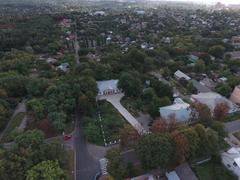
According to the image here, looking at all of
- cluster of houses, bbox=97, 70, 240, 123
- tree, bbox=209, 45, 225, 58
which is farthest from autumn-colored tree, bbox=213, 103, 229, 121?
Answer: tree, bbox=209, 45, 225, 58

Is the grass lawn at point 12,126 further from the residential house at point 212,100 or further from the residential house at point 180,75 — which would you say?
the residential house at point 180,75

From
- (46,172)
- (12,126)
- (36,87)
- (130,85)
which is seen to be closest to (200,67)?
(130,85)

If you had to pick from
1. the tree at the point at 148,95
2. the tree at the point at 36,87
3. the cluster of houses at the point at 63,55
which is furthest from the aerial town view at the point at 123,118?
the cluster of houses at the point at 63,55

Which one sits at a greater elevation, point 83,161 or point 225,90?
point 225,90

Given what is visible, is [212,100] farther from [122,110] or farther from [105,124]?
[105,124]

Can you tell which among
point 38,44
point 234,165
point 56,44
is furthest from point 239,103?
point 38,44

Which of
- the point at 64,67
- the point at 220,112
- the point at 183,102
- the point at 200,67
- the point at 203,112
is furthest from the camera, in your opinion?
the point at 64,67
